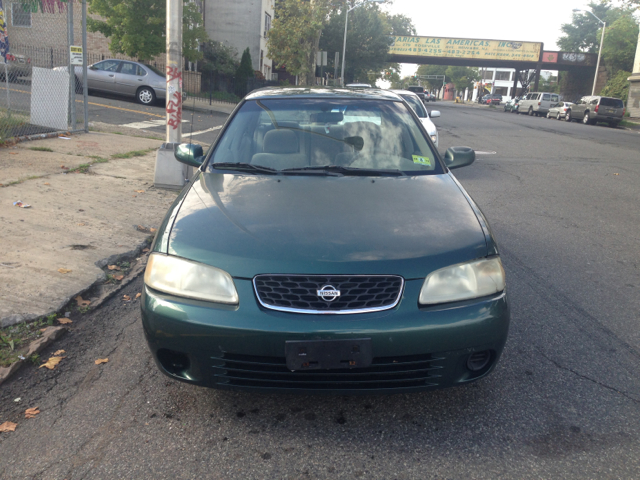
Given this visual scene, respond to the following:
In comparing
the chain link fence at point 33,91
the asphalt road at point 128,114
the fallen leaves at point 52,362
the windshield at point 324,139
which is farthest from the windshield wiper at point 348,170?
the asphalt road at point 128,114

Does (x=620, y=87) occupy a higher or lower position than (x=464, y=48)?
lower

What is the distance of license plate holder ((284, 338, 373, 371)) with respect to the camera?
7.82 feet

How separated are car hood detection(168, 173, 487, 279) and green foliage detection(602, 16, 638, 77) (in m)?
54.9

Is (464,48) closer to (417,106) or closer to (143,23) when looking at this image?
(143,23)

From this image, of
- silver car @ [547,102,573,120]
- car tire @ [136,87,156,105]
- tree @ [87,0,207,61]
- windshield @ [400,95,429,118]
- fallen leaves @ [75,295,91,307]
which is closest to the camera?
fallen leaves @ [75,295,91,307]

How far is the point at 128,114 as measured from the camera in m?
16.8

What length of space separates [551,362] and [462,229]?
1.12 meters

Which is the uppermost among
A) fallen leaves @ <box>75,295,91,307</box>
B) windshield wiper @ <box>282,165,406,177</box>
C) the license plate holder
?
windshield wiper @ <box>282,165,406,177</box>

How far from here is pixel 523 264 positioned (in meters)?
5.16

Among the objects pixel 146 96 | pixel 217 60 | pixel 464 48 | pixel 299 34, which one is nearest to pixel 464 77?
pixel 464 48

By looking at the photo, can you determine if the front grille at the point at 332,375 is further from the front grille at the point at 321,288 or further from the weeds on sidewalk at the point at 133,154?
the weeds on sidewalk at the point at 133,154

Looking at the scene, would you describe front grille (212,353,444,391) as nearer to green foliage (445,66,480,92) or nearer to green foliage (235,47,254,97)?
green foliage (235,47,254,97)

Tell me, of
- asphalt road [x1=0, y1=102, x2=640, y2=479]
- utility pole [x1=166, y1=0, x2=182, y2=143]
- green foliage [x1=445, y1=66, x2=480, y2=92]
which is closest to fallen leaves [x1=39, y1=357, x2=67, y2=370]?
asphalt road [x1=0, y1=102, x2=640, y2=479]

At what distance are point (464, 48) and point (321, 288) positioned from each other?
201ft
